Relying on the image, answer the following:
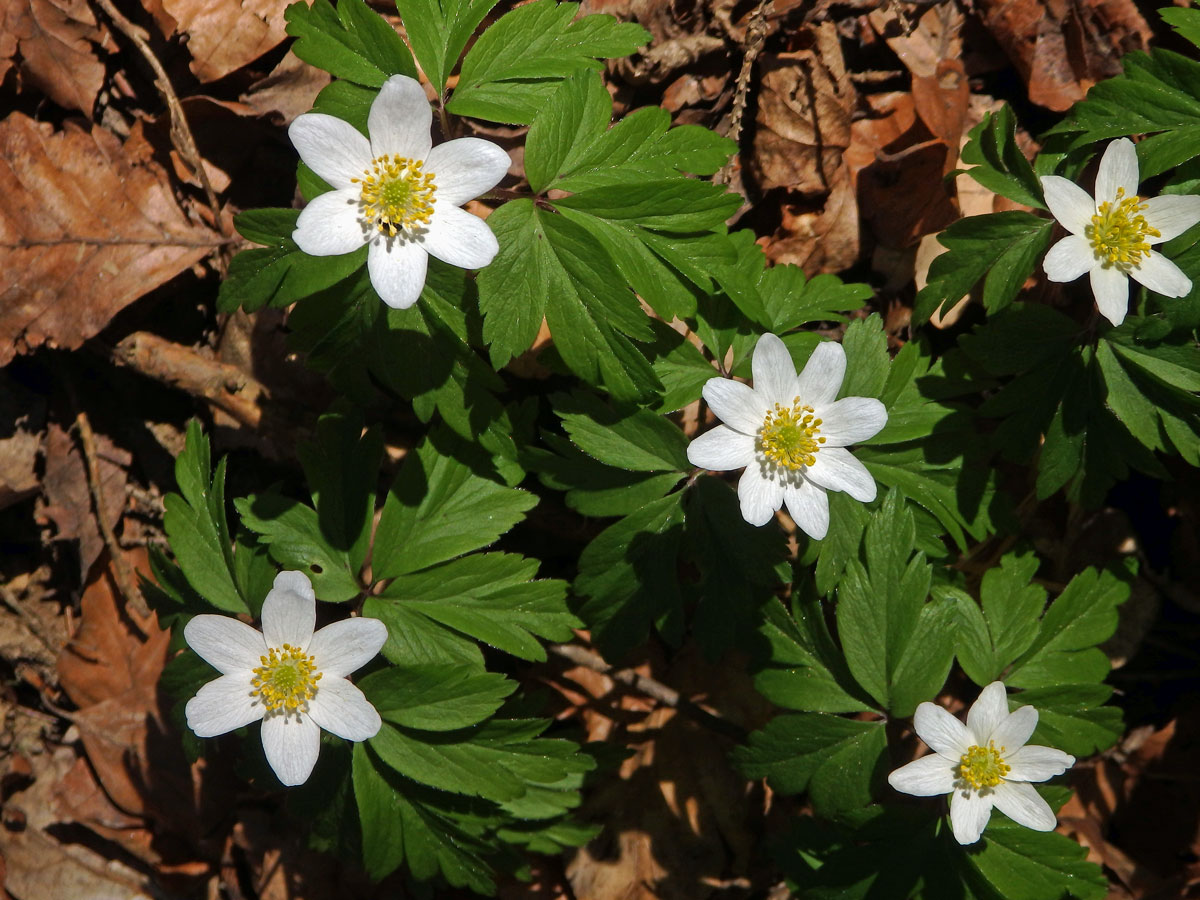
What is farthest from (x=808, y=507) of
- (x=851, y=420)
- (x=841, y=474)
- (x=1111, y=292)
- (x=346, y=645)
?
(x=346, y=645)

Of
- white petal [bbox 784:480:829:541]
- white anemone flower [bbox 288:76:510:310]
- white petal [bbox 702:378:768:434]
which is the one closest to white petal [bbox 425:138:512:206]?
white anemone flower [bbox 288:76:510:310]

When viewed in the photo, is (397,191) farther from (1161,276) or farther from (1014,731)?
(1014,731)

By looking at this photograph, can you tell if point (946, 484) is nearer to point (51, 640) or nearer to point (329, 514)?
point (329, 514)

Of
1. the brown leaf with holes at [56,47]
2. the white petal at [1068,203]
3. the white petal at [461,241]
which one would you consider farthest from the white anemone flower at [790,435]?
the brown leaf with holes at [56,47]

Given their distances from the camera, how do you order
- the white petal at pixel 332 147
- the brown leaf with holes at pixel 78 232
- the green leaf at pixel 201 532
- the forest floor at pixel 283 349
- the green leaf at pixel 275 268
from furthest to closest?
the forest floor at pixel 283 349
the brown leaf with holes at pixel 78 232
the green leaf at pixel 201 532
the green leaf at pixel 275 268
the white petal at pixel 332 147

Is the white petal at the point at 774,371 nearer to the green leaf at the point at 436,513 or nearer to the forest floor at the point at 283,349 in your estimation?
the green leaf at the point at 436,513

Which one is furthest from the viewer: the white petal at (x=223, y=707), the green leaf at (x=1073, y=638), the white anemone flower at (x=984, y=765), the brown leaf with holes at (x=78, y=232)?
the brown leaf with holes at (x=78, y=232)

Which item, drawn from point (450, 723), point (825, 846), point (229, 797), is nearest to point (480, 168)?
point (450, 723)
